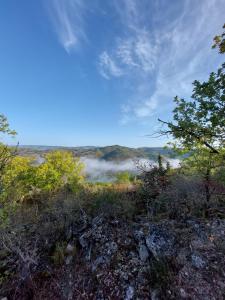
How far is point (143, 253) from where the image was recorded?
4.96m

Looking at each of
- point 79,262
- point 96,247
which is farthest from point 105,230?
point 79,262

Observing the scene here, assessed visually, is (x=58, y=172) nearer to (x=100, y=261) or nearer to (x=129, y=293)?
(x=100, y=261)

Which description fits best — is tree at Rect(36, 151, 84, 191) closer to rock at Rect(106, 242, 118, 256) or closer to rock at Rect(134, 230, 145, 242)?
rock at Rect(106, 242, 118, 256)

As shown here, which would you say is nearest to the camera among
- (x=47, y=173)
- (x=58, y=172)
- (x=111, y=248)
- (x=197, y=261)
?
(x=197, y=261)

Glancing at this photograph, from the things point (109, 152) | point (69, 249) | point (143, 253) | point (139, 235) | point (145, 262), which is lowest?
point (69, 249)

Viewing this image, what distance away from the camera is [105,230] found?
19.2ft

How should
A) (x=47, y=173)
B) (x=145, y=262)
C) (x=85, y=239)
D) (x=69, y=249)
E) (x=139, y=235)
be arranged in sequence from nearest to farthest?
(x=145, y=262)
(x=139, y=235)
(x=69, y=249)
(x=85, y=239)
(x=47, y=173)

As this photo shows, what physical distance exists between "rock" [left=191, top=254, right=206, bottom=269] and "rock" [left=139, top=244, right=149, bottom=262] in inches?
42.5

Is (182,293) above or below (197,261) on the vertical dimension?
below

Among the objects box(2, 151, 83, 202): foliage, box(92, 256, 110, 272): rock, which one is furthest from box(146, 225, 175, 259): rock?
box(2, 151, 83, 202): foliage

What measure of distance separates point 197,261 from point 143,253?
4.16ft

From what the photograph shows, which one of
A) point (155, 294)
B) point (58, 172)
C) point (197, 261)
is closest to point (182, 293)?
point (155, 294)

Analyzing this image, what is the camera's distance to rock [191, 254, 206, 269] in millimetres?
4402

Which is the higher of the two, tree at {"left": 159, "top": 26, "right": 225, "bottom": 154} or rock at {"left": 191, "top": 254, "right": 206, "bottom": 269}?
tree at {"left": 159, "top": 26, "right": 225, "bottom": 154}
